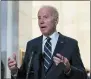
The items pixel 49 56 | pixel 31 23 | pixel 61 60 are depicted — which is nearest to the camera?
pixel 61 60

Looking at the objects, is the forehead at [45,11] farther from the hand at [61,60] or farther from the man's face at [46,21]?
the hand at [61,60]

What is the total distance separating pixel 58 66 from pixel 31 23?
225 centimetres

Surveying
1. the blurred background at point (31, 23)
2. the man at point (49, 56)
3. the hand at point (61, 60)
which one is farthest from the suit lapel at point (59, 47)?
the blurred background at point (31, 23)

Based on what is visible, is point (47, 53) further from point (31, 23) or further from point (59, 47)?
point (31, 23)

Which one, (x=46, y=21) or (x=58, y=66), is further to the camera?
(x=46, y=21)

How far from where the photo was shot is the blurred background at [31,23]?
3953 millimetres

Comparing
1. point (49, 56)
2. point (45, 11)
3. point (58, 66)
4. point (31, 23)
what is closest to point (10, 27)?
point (31, 23)

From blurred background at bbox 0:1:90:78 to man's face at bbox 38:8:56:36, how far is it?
1.63m

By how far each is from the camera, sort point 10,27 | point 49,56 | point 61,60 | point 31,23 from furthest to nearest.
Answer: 1. point 31,23
2. point 10,27
3. point 49,56
4. point 61,60

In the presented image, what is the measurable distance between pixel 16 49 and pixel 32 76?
195 centimetres

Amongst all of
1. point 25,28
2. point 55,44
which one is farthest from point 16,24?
point 55,44

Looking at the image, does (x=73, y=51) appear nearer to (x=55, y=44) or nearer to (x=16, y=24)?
(x=55, y=44)

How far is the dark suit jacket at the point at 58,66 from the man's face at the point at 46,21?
86 mm

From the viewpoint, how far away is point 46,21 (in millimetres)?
2178
